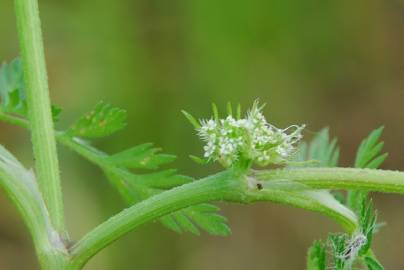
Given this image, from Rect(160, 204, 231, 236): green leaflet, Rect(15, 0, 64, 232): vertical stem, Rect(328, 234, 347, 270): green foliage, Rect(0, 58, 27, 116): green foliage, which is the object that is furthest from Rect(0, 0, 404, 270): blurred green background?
Rect(328, 234, 347, 270): green foliage

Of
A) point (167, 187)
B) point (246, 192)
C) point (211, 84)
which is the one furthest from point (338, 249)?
point (211, 84)

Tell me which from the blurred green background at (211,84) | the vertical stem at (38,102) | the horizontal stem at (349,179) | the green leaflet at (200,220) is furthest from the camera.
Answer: the blurred green background at (211,84)

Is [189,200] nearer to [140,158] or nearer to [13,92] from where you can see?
[140,158]

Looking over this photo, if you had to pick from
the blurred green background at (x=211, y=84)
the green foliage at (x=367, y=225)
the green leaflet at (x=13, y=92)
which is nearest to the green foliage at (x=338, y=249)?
the green foliage at (x=367, y=225)

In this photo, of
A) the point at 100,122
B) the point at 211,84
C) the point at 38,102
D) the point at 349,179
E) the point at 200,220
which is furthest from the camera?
the point at 211,84

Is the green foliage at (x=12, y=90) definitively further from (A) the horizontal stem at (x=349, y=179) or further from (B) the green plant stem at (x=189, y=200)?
(A) the horizontal stem at (x=349, y=179)
